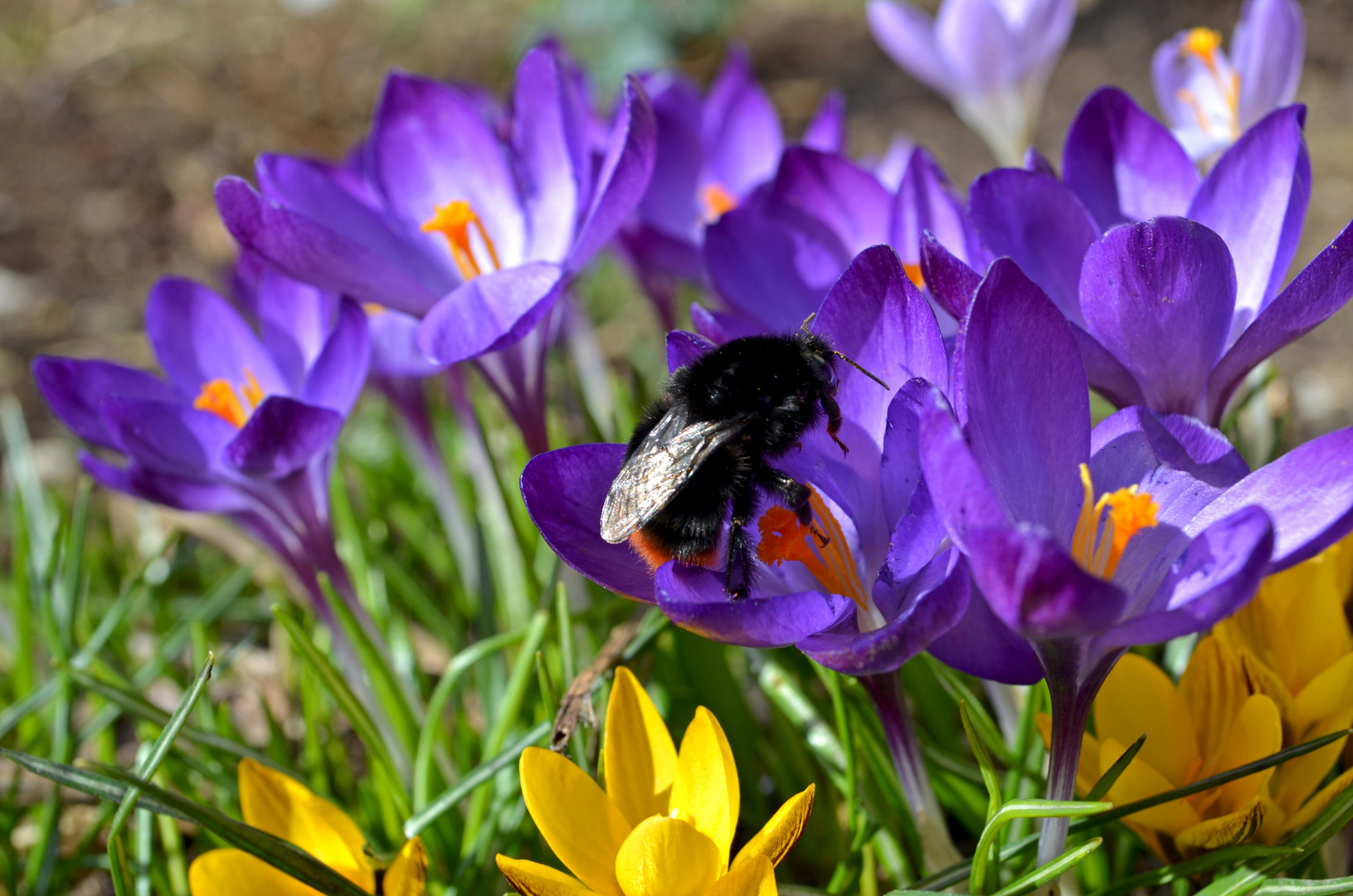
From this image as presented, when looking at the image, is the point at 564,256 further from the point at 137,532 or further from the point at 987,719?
the point at 137,532

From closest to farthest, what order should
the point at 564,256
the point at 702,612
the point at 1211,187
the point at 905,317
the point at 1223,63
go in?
the point at 702,612 → the point at 905,317 → the point at 1211,187 → the point at 564,256 → the point at 1223,63

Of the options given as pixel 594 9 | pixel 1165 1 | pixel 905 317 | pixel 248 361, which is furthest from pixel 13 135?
pixel 905 317

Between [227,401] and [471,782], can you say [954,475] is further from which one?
[227,401]

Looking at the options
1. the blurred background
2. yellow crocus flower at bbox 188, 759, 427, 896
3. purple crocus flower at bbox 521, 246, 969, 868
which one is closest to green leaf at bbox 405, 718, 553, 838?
yellow crocus flower at bbox 188, 759, 427, 896

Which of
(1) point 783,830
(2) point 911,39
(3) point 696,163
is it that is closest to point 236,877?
(1) point 783,830

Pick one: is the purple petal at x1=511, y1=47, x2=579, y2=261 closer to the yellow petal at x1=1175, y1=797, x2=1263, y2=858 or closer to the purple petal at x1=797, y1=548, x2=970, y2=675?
the purple petal at x1=797, y1=548, x2=970, y2=675
